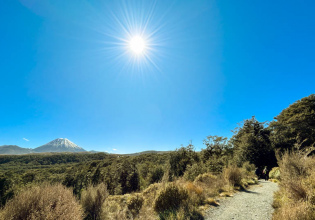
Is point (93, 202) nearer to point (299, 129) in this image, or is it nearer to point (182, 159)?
point (182, 159)

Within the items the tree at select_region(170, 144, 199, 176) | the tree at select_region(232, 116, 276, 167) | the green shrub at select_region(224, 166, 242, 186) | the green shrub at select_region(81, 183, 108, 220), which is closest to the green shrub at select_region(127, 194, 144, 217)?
the green shrub at select_region(81, 183, 108, 220)

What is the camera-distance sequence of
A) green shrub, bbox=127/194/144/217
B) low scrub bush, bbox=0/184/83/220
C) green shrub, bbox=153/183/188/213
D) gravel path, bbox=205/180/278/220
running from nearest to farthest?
low scrub bush, bbox=0/184/83/220, gravel path, bbox=205/180/278/220, green shrub, bbox=153/183/188/213, green shrub, bbox=127/194/144/217

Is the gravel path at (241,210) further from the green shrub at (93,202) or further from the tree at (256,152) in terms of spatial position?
the tree at (256,152)

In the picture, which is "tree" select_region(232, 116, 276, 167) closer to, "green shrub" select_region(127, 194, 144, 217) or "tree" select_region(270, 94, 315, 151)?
"tree" select_region(270, 94, 315, 151)

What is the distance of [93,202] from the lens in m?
5.51

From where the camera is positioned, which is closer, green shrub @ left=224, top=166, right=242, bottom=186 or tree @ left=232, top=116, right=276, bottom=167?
green shrub @ left=224, top=166, right=242, bottom=186

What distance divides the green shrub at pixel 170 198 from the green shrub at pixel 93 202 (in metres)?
2.30

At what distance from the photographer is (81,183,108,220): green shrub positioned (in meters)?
5.30

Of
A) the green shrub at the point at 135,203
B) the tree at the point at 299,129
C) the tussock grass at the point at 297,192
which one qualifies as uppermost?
the tree at the point at 299,129

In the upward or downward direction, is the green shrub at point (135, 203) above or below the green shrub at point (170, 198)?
below

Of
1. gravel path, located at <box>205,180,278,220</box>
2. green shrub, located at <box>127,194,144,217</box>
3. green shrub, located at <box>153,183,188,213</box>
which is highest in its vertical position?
green shrub, located at <box>153,183,188,213</box>

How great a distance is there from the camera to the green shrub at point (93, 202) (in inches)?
209

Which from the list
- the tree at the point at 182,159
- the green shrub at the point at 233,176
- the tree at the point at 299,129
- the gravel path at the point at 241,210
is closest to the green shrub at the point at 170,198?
the gravel path at the point at 241,210

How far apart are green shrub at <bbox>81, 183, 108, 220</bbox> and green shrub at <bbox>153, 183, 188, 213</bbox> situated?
2.30 meters
